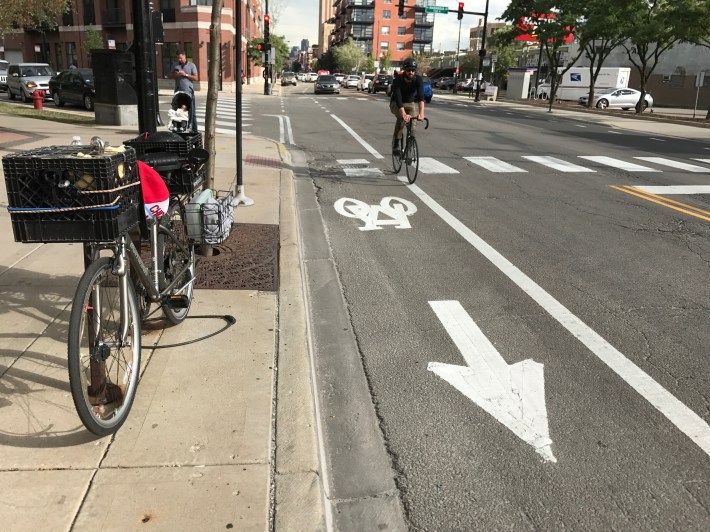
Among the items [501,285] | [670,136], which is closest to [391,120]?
[670,136]

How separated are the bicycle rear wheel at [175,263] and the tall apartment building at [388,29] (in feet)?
378

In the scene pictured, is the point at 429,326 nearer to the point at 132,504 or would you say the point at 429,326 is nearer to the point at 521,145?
the point at 132,504

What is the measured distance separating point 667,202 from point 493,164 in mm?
4225

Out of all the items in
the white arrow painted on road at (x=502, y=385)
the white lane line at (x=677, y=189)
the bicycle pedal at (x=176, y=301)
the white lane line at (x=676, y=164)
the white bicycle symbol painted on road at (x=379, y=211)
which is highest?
the bicycle pedal at (x=176, y=301)

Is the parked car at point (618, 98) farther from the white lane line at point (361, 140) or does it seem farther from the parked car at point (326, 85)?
the white lane line at point (361, 140)

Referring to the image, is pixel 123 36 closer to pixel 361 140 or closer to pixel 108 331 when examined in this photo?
pixel 361 140

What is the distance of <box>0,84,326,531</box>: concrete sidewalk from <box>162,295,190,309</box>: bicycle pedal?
0.91 ft

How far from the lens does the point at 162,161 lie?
4.23 m

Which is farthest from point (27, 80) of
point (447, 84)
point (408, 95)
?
point (447, 84)

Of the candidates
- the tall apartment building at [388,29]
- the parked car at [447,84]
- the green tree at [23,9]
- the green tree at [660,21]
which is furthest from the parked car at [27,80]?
the tall apartment building at [388,29]

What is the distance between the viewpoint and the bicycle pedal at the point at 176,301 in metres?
4.11

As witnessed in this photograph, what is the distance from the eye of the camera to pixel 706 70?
155 ft

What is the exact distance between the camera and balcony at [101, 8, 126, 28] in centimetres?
4975

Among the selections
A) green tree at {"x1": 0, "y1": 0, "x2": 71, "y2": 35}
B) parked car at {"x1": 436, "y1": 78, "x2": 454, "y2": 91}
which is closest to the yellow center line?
green tree at {"x1": 0, "y1": 0, "x2": 71, "y2": 35}
